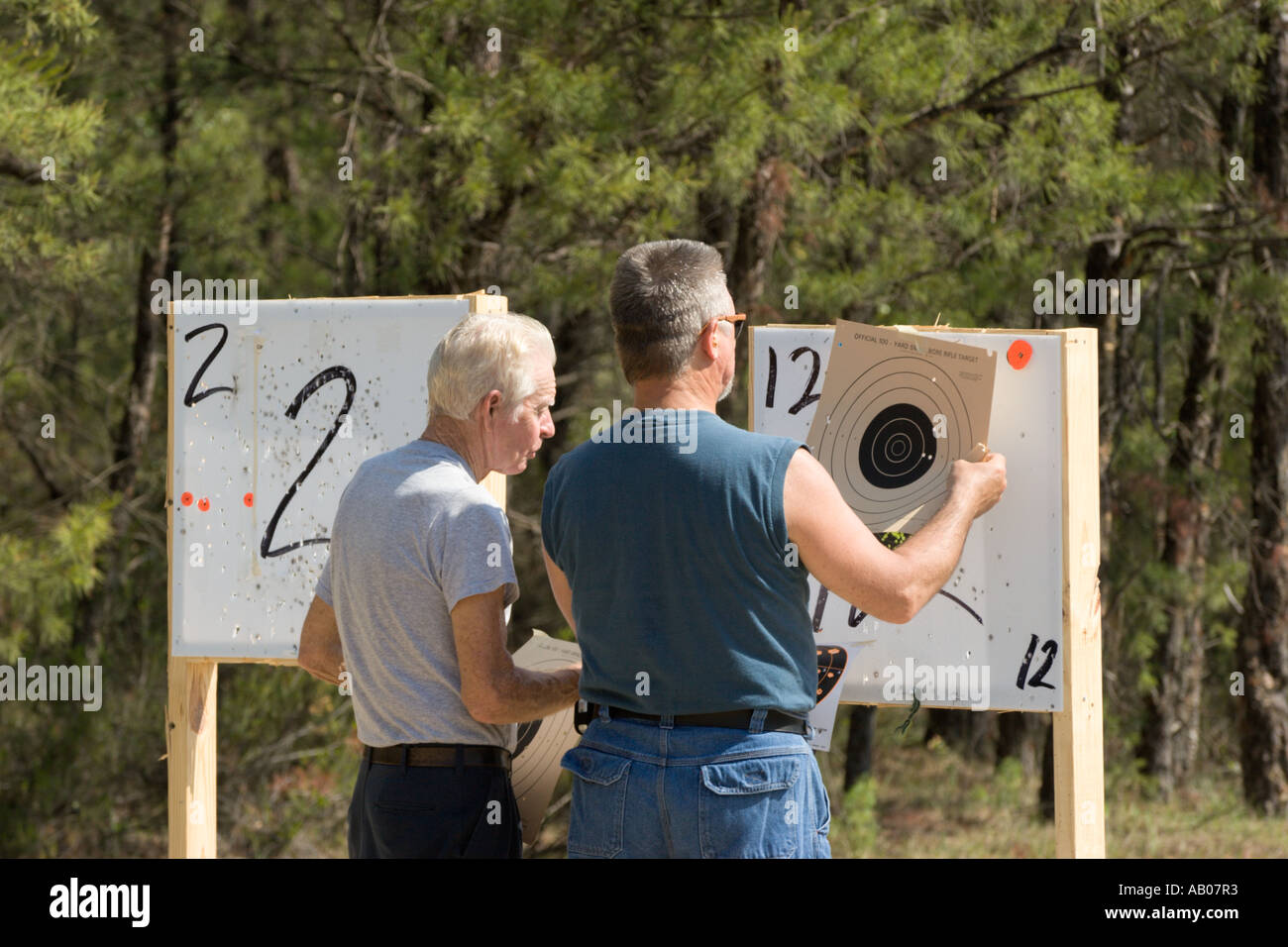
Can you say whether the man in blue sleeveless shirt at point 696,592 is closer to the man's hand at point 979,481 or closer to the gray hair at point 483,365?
the gray hair at point 483,365

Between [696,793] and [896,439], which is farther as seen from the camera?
[896,439]

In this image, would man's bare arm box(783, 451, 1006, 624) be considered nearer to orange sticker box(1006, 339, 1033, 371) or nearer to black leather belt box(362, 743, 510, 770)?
black leather belt box(362, 743, 510, 770)

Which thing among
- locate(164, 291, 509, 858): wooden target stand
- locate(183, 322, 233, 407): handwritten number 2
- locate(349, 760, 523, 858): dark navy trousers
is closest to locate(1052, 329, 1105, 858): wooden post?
locate(349, 760, 523, 858): dark navy trousers

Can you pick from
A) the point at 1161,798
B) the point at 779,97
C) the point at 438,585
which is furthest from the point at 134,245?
the point at 1161,798

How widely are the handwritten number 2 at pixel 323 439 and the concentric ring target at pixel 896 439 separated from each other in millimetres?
1097

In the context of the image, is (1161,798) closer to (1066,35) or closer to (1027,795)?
(1027,795)

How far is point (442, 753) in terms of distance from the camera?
1961 millimetres

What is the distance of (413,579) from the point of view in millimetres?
1918

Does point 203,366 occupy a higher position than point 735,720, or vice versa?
point 203,366

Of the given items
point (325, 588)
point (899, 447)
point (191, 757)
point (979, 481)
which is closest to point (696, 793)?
point (325, 588)

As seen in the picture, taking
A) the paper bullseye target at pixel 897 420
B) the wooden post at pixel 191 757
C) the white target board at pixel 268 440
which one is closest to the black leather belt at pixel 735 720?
the paper bullseye target at pixel 897 420

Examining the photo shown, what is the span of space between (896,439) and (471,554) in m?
1.07

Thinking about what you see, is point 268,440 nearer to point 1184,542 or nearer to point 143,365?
point 143,365

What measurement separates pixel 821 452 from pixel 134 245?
4.83 meters
